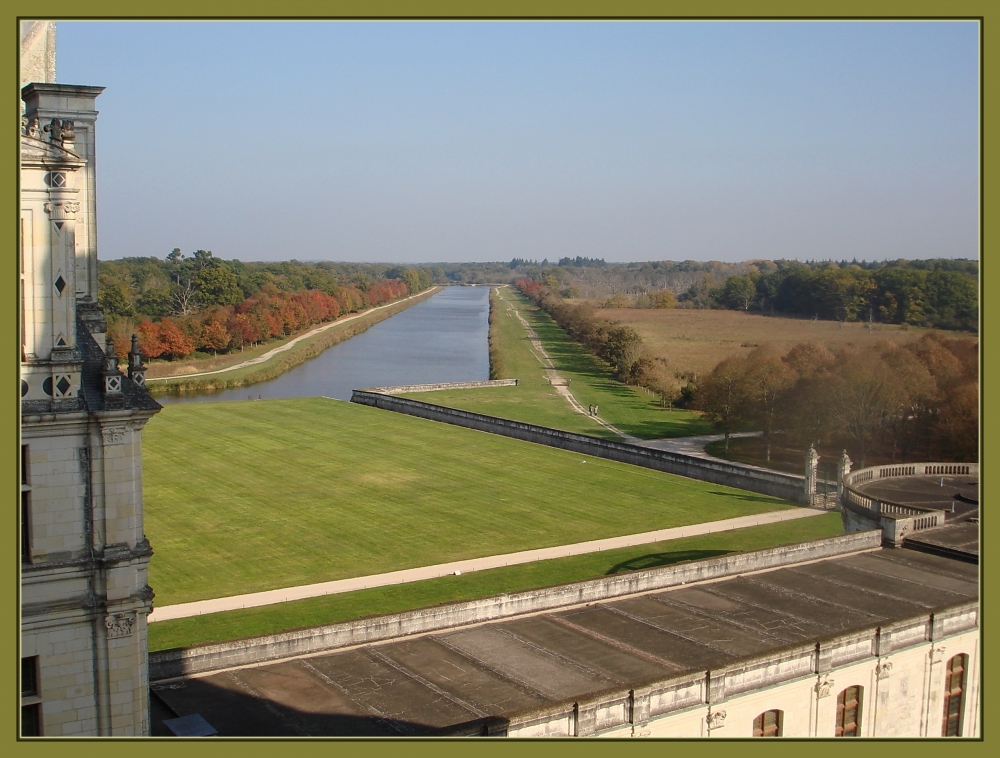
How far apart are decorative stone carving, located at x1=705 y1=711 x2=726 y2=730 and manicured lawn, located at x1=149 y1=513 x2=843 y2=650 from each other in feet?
34.1

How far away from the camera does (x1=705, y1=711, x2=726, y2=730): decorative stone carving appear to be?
17.8 metres

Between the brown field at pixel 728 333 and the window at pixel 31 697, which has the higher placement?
the brown field at pixel 728 333

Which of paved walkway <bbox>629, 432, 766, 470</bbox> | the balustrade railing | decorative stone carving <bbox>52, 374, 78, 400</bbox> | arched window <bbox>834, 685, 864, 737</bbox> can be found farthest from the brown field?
decorative stone carving <bbox>52, 374, 78, 400</bbox>

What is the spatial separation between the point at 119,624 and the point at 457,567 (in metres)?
20.5

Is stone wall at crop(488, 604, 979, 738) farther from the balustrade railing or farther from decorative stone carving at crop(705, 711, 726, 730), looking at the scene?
the balustrade railing

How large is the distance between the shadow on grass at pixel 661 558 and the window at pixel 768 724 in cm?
1559

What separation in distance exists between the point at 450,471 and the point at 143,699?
3681cm

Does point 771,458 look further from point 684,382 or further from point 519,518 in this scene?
point 684,382

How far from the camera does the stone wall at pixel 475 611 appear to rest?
1905 centimetres

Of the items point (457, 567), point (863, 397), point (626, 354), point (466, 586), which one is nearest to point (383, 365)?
point (626, 354)

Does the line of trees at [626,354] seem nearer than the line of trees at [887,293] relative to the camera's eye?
No

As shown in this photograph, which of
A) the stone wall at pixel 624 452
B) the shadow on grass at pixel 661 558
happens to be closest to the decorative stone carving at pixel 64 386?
the shadow on grass at pixel 661 558

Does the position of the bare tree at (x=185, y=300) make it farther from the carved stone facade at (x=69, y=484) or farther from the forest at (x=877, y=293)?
the carved stone facade at (x=69, y=484)

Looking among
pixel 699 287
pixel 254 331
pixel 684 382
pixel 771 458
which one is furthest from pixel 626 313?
pixel 771 458
